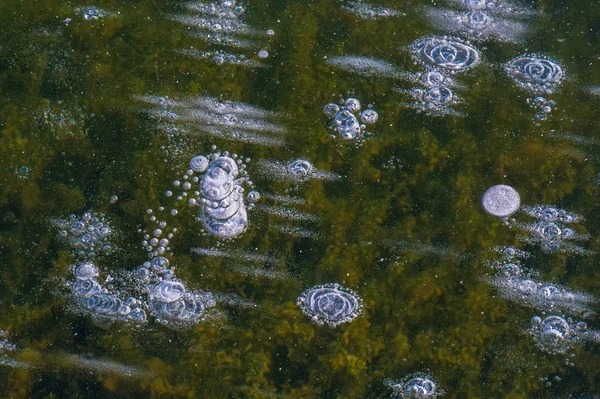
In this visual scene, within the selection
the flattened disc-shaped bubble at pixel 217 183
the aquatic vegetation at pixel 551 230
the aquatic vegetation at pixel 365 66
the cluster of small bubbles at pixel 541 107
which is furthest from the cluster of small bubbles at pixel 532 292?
the flattened disc-shaped bubble at pixel 217 183

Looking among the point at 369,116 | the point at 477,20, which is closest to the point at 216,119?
the point at 369,116

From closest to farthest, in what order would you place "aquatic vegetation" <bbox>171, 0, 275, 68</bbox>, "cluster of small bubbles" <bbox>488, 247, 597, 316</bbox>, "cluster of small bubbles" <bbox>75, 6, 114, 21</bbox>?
"cluster of small bubbles" <bbox>488, 247, 597, 316</bbox>
"aquatic vegetation" <bbox>171, 0, 275, 68</bbox>
"cluster of small bubbles" <bbox>75, 6, 114, 21</bbox>

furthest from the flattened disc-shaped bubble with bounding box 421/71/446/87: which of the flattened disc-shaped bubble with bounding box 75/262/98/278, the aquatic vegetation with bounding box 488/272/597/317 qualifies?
the flattened disc-shaped bubble with bounding box 75/262/98/278

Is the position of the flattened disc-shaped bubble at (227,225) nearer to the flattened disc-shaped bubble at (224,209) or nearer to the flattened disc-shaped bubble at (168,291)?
the flattened disc-shaped bubble at (224,209)

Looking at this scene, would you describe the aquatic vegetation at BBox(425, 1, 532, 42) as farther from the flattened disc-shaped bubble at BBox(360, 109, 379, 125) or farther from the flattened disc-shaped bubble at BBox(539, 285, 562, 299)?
the flattened disc-shaped bubble at BBox(539, 285, 562, 299)

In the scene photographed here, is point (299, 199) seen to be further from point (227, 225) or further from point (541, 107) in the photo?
point (541, 107)

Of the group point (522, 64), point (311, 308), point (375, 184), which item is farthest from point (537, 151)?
point (311, 308)
